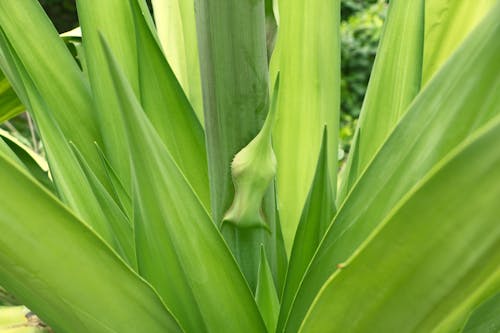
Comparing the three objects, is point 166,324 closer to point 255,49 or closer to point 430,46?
point 255,49

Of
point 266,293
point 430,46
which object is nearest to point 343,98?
point 430,46

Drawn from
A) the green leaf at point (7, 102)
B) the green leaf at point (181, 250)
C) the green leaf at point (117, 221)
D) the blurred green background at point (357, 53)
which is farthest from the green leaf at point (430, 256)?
the blurred green background at point (357, 53)

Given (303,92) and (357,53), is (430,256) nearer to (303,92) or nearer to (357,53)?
(303,92)

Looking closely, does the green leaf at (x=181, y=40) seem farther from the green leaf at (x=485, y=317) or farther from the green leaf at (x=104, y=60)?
the green leaf at (x=485, y=317)

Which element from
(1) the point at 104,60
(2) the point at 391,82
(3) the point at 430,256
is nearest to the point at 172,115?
(1) the point at 104,60

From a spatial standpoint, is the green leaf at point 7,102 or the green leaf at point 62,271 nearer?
the green leaf at point 62,271

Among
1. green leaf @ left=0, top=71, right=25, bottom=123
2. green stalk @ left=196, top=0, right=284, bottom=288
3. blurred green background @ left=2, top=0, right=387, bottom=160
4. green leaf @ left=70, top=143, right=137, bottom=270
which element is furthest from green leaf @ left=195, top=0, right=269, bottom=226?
blurred green background @ left=2, top=0, right=387, bottom=160
